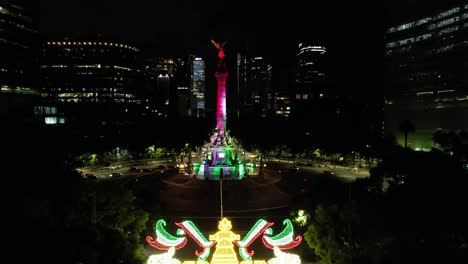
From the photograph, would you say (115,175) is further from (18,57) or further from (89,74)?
(89,74)

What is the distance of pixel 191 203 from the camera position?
157 ft

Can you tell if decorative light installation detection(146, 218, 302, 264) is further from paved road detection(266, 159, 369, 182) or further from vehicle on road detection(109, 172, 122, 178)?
vehicle on road detection(109, 172, 122, 178)

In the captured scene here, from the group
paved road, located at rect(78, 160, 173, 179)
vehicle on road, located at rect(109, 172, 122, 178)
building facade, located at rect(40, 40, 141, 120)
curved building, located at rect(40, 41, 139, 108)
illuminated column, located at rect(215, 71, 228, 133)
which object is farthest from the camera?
curved building, located at rect(40, 41, 139, 108)

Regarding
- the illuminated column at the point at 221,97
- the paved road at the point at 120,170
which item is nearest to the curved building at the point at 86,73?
the paved road at the point at 120,170

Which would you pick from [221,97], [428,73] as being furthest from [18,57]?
[428,73]

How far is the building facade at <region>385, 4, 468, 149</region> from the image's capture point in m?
94.4

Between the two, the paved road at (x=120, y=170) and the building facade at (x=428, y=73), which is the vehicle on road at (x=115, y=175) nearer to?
the paved road at (x=120, y=170)

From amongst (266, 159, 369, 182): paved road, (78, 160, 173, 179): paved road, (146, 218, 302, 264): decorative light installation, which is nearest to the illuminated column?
(78, 160, 173, 179): paved road

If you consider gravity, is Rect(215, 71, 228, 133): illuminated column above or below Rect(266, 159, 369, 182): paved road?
above

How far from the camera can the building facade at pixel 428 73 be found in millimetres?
94375

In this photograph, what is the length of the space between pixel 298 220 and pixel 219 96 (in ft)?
158

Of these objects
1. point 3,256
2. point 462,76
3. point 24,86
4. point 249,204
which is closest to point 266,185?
point 249,204

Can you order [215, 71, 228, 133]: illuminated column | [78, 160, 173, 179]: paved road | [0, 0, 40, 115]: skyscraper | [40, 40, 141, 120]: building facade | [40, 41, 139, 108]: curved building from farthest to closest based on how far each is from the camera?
[40, 41, 139, 108]: curved building → [40, 40, 141, 120]: building facade → [0, 0, 40, 115]: skyscraper → [215, 71, 228, 133]: illuminated column → [78, 160, 173, 179]: paved road

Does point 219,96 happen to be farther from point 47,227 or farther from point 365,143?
point 47,227
